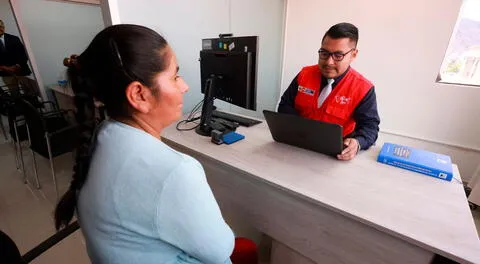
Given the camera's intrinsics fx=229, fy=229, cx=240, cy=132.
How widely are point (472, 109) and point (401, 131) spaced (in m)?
0.57

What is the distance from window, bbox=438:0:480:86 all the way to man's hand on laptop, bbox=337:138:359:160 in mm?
1731

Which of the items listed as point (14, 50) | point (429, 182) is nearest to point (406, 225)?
point (429, 182)

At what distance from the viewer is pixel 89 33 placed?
11.8ft

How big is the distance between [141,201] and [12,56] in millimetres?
4047

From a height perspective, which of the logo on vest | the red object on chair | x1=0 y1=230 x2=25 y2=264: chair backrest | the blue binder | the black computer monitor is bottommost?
the red object on chair

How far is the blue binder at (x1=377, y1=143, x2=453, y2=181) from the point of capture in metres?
0.95

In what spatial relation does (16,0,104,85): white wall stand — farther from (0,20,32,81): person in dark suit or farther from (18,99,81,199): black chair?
(18,99,81,199): black chair

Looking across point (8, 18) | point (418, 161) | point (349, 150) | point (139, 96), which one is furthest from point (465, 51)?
point (8, 18)

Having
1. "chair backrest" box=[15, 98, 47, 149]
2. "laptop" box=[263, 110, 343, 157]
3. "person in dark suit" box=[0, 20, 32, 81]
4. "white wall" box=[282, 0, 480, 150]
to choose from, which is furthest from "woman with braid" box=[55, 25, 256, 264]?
"person in dark suit" box=[0, 20, 32, 81]

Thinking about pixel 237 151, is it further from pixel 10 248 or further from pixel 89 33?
pixel 89 33

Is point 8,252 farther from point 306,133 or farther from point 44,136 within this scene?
point 44,136

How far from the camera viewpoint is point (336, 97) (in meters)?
1.39

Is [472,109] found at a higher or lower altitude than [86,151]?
lower

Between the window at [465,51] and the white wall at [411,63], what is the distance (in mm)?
107
